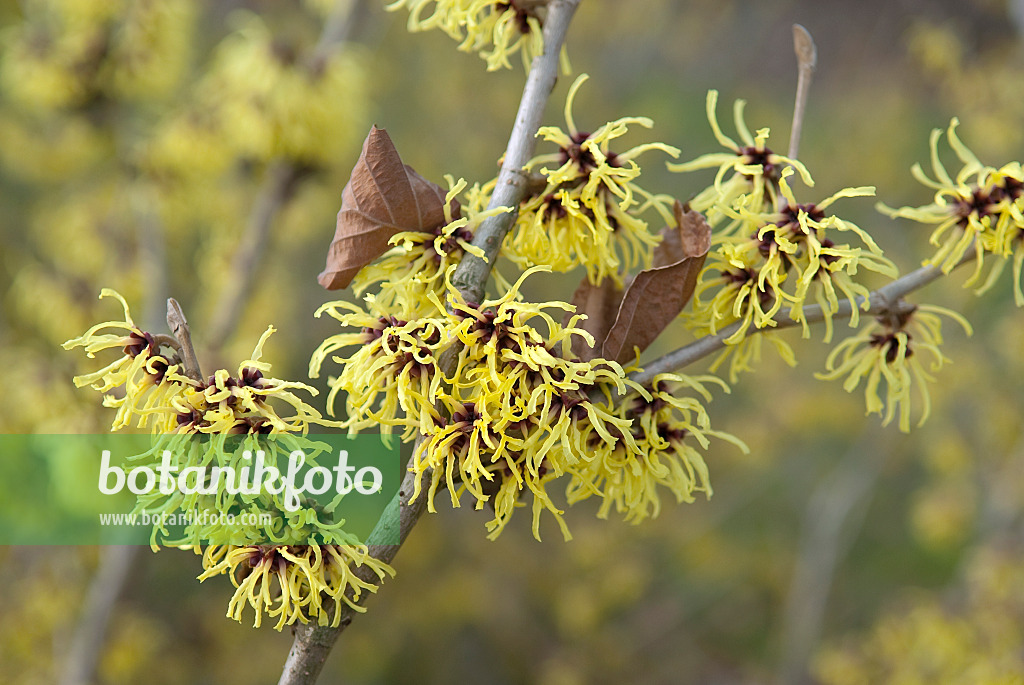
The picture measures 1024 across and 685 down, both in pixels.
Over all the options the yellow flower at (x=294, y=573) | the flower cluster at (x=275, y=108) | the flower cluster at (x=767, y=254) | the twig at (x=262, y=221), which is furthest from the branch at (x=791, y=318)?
the twig at (x=262, y=221)

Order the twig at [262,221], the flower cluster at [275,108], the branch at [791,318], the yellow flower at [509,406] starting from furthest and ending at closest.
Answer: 1. the twig at [262,221]
2. the flower cluster at [275,108]
3. the branch at [791,318]
4. the yellow flower at [509,406]

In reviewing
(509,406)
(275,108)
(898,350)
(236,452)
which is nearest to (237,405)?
(236,452)

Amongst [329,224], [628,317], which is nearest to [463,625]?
[329,224]

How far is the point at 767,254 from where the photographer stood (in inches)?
33.2

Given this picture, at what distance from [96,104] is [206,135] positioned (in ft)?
1.79

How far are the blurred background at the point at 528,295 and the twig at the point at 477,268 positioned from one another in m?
1.33

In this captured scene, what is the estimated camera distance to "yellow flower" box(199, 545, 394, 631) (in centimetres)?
75

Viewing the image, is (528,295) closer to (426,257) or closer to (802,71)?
(802,71)

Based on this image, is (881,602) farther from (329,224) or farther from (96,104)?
(96,104)

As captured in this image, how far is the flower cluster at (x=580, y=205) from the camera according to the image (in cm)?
82

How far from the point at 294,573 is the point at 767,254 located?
604 mm

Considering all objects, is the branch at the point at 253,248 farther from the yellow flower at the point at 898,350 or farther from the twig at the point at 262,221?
the yellow flower at the point at 898,350

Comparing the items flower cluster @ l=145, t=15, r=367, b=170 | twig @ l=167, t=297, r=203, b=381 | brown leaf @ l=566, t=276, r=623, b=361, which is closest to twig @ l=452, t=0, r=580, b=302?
brown leaf @ l=566, t=276, r=623, b=361

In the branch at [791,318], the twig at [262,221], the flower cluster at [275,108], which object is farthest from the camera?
the twig at [262,221]
